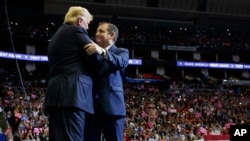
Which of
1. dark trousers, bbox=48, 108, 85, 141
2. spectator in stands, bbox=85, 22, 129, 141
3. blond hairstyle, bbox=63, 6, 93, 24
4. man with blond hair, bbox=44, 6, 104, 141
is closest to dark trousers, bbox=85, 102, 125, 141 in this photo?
spectator in stands, bbox=85, 22, 129, 141

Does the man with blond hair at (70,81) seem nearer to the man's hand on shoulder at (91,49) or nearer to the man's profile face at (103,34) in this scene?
the man's hand on shoulder at (91,49)

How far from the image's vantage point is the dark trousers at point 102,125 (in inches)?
176

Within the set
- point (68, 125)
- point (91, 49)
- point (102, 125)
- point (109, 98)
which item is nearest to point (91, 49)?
point (91, 49)

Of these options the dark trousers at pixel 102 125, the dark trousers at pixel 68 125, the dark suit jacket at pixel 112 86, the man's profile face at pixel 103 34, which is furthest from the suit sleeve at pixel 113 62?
the dark trousers at pixel 68 125

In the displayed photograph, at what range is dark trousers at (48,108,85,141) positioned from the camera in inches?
156

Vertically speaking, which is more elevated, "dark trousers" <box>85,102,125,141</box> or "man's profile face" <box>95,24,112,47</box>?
"man's profile face" <box>95,24,112,47</box>

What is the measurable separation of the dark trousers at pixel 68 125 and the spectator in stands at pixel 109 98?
0.42m

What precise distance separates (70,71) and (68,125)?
522 mm

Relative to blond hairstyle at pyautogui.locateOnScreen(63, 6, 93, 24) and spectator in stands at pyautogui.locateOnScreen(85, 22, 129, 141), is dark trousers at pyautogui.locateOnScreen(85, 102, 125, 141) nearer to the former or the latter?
spectator in stands at pyautogui.locateOnScreen(85, 22, 129, 141)

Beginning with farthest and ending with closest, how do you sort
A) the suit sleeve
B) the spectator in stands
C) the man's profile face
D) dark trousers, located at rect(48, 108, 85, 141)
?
1. the man's profile face
2. the spectator in stands
3. the suit sleeve
4. dark trousers, located at rect(48, 108, 85, 141)

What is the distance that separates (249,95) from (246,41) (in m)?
10.3

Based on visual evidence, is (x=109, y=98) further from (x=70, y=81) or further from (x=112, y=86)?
(x=70, y=81)

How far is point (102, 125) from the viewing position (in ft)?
15.0

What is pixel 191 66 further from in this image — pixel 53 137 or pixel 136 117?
pixel 53 137
